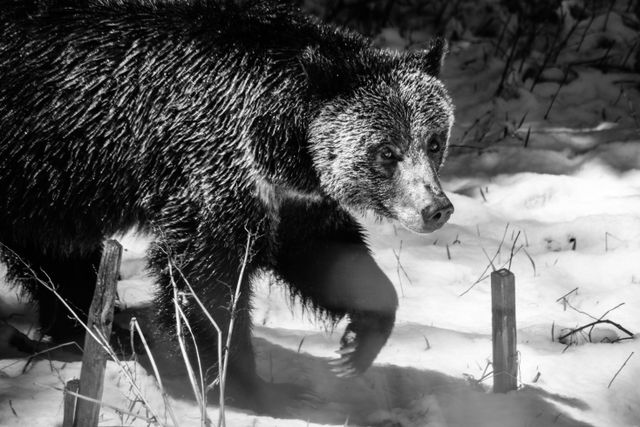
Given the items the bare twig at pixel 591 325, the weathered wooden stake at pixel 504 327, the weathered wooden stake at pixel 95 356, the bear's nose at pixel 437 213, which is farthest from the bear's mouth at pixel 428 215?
the weathered wooden stake at pixel 95 356

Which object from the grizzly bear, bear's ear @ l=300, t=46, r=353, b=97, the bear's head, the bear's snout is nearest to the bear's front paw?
the grizzly bear

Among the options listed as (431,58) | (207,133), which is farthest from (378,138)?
(207,133)

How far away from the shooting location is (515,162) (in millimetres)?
6902

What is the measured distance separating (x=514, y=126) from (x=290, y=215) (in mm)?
3040

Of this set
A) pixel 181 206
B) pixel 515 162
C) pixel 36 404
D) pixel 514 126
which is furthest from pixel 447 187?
pixel 36 404

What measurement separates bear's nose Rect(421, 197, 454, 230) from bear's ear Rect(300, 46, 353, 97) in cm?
65

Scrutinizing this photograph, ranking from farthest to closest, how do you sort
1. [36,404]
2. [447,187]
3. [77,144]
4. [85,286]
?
[447,187], [85,286], [77,144], [36,404]

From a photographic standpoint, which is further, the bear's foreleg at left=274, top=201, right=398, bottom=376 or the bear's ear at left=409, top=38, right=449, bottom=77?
the bear's foreleg at left=274, top=201, right=398, bottom=376

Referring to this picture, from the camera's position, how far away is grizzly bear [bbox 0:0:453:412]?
447 centimetres

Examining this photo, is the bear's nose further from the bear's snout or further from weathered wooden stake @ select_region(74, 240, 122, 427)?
weathered wooden stake @ select_region(74, 240, 122, 427)

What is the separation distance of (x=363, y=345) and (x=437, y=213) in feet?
3.08

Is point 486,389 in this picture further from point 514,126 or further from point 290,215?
point 514,126

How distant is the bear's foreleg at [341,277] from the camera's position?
4.92 meters

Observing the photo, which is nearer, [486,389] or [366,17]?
[486,389]
